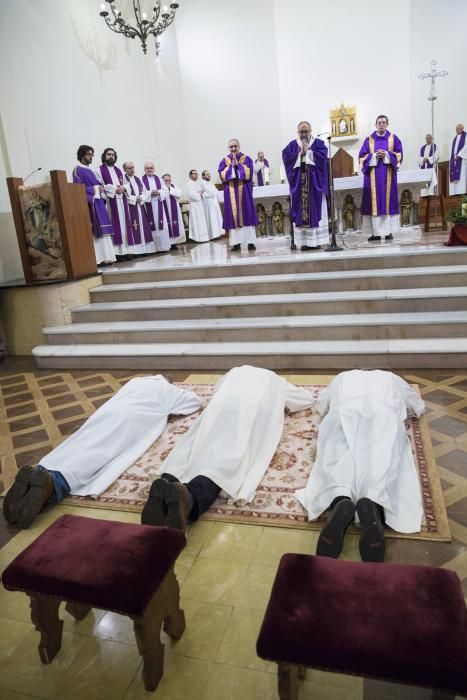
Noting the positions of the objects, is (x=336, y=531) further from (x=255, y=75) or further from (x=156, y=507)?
(x=255, y=75)

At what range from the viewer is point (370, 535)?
2.00 metres

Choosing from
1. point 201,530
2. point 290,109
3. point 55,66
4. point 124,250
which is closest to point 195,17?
point 290,109

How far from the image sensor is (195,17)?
1426cm

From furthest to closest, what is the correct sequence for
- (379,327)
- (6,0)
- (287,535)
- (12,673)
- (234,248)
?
1. (234,248)
2. (6,0)
3. (379,327)
4. (287,535)
5. (12,673)

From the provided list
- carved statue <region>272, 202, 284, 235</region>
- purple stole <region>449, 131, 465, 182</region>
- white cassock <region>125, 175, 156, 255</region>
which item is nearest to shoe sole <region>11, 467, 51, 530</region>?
white cassock <region>125, 175, 156, 255</region>

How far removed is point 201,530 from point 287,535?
41 cm

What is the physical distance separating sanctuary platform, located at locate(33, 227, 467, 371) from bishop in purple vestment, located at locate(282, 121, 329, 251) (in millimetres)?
1031

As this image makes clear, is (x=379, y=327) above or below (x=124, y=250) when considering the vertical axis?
below

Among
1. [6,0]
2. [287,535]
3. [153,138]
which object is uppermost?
[6,0]

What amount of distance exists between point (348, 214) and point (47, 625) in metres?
9.24

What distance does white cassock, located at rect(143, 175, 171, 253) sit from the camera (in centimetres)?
1020

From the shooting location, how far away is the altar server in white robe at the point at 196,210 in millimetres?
11695

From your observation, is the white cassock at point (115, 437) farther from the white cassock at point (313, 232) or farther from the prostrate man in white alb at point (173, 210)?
the prostrate man in white alb at point (173, 210)

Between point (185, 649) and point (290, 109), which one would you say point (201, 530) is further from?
point (290, 109)
